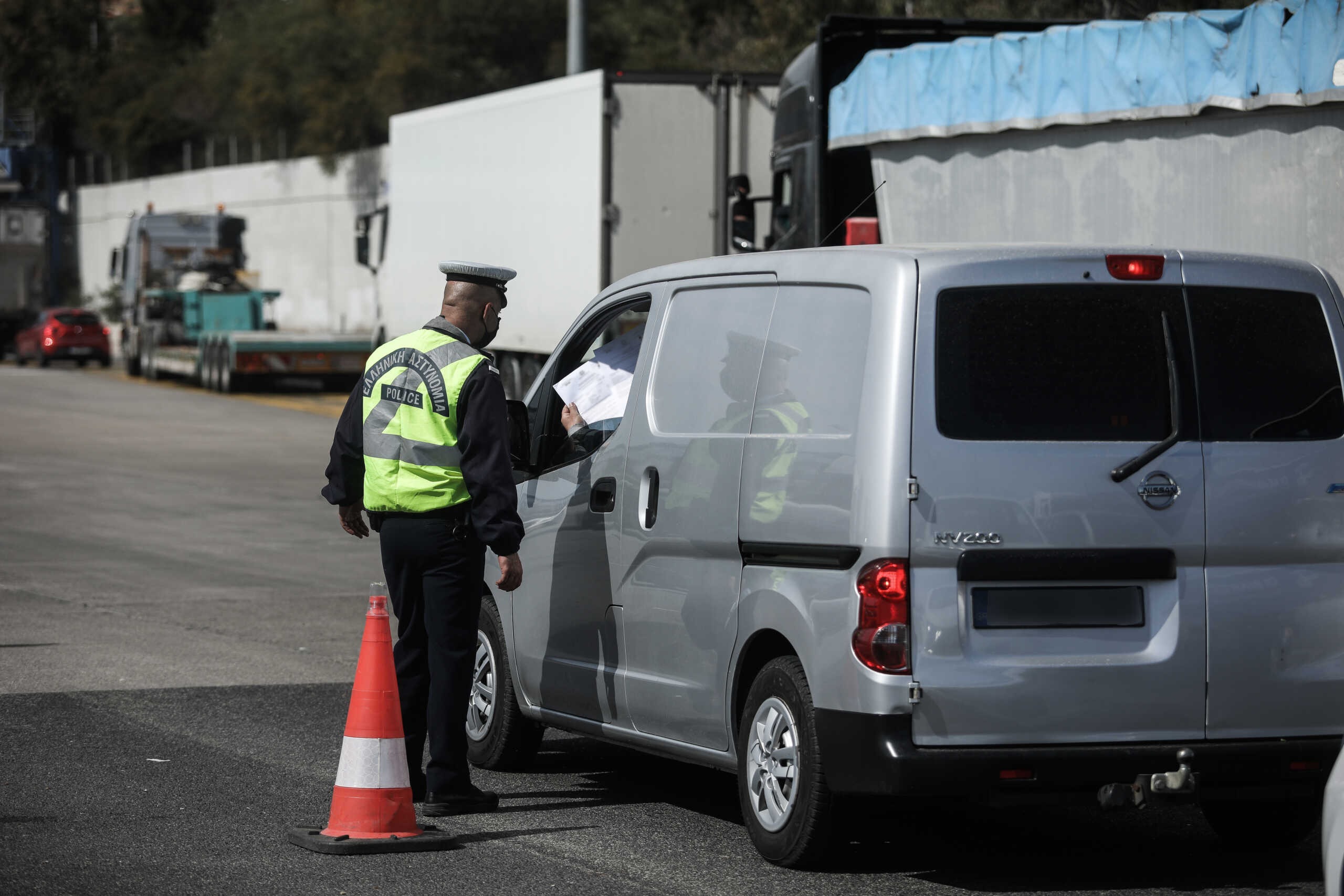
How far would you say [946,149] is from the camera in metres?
14.6

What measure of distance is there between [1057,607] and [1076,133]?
7732mm

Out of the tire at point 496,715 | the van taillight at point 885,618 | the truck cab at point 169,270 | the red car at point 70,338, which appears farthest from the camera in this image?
the red car at point 70,338

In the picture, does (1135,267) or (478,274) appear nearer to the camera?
(1135,267)

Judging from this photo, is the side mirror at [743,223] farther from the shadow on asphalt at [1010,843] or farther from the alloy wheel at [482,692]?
the shadow on asphalt at [1010,843]

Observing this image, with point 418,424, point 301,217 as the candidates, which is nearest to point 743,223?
point 418,424

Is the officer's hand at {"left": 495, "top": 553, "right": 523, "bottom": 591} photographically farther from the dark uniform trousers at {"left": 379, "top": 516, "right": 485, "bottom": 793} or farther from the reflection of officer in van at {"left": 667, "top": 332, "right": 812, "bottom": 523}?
the reflection of officer in van at {"left": 667, "top": 332, "right": 812, "bottom": 523}

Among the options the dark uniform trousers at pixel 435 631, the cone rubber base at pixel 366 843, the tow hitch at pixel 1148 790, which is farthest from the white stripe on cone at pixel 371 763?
the tow hitch at pixel 1148 790

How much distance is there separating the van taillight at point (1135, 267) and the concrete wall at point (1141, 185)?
314 cm

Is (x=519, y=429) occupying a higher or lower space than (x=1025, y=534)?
higher

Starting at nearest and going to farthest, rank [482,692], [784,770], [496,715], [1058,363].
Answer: [1058,363]
[784,770]
[496,715]
[482,692]

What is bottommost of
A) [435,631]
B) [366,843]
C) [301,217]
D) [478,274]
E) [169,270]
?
[366,843]

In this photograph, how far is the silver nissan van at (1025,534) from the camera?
233 inches

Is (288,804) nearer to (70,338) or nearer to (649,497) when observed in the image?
(649,497)

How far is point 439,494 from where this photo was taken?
7.04m
